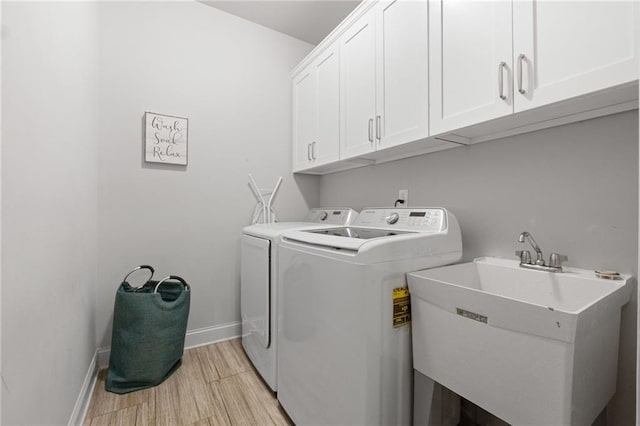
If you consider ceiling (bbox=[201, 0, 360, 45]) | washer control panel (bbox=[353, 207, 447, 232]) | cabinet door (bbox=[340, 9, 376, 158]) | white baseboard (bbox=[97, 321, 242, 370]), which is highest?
ceiling (bbox=[201, 0, 360, 45])

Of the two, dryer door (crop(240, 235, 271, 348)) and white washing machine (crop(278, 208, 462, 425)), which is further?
dryer door (crop(240, 235, 271, 348))

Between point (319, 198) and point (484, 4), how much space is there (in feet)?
6.19

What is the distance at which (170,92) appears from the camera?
6.61ft

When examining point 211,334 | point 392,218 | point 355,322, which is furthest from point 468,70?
point 211,334

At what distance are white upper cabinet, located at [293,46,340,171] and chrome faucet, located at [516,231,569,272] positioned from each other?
3.90 ft

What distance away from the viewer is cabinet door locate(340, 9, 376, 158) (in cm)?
161

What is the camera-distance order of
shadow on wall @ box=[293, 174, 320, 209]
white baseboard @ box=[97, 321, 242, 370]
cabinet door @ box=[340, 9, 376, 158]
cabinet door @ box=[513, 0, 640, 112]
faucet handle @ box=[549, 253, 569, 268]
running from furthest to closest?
shadow on wall @ box=[293, 174, 320, 209]
white baseboard @ box=[97, 321, 242, 370]
cabinet door @ box=[340, 9, 376, 158]
faucet handle @ box=[549, 253, 569, 268]
cabinet door @ box=[513, 0, 640, 112]

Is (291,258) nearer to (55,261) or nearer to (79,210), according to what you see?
(55,261)

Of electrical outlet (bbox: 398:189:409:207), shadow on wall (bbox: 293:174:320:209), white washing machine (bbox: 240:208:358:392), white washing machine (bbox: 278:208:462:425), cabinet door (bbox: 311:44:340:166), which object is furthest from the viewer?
shadow on wall (bbox: 293:174:320:209)

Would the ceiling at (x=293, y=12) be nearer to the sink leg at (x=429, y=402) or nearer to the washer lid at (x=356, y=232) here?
the washer lid at (x=356, y=232)

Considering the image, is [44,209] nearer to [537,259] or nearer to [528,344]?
[528,344]

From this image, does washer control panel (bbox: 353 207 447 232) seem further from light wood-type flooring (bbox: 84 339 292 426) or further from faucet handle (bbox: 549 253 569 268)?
light wood-type flooring (bbox: 84 339 292 426)

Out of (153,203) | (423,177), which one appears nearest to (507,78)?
(423,177)

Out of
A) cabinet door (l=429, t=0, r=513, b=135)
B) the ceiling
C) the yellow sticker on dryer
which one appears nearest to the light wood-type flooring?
the yellow sticker on dryer
